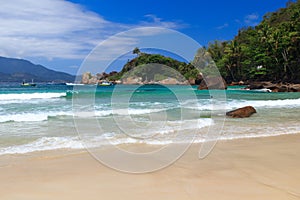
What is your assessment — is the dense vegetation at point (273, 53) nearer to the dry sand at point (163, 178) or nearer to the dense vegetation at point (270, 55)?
the dense vegetation at point (270, 55)

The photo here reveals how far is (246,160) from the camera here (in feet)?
14.1

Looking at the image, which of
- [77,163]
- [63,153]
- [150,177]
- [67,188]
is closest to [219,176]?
[150,177]

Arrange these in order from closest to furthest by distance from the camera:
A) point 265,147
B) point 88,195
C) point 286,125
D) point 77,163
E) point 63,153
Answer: point 88,195 → point 77,163 → point 63,153 → point 265,147 → point 286,125

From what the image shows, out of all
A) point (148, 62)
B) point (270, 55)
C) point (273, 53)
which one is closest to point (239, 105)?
point (148, 62)

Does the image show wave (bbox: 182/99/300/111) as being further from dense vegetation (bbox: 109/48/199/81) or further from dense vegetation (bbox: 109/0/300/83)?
dense vegetation (bbox: 109/0/300/83)

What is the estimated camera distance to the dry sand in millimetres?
2977

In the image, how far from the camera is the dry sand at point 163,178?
9.77 ft

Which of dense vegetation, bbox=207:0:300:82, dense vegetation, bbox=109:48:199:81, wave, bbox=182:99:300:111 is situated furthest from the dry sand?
dense vegetation, bbox=207:0:300:82

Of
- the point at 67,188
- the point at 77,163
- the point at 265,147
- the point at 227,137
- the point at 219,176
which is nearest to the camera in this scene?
the point at 67,188

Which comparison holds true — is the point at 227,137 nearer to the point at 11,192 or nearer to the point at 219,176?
the point at 219,176

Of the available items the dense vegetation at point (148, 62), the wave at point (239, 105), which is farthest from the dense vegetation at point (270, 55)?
the dense vegetation at point (148, 62)

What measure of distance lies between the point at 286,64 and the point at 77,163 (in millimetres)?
40996

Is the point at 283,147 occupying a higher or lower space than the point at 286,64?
lower

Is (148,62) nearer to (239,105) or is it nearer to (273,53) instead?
(239,105)
